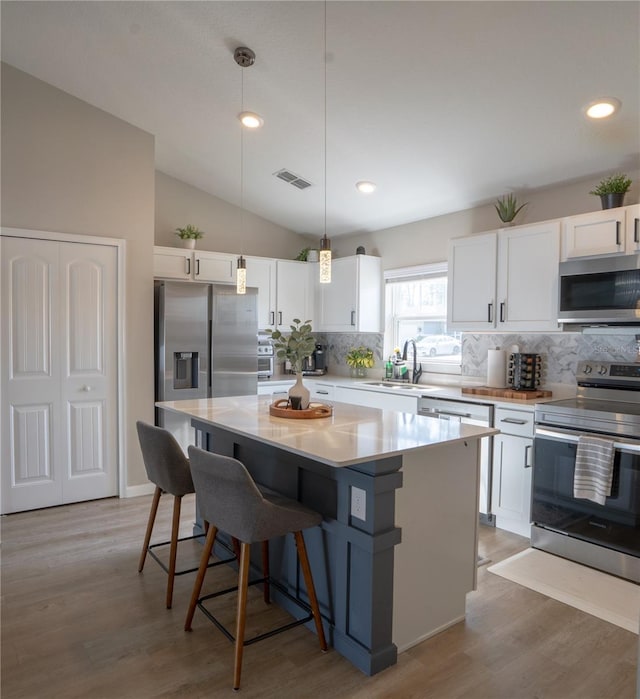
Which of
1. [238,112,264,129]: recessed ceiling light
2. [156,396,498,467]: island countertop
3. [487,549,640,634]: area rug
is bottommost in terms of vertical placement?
[487,549,640,634]: area rug

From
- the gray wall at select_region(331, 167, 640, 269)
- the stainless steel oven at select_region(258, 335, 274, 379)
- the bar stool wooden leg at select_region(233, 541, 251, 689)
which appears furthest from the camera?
the stainless steel oven at select_region(258, 335, 274, 379)

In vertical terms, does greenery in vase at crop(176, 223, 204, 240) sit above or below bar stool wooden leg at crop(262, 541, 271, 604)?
above

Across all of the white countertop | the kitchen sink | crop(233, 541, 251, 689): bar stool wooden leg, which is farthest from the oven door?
crop(233, 541, 251, 689): bar stool wooden leg

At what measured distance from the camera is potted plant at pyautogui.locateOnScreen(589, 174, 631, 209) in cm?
304

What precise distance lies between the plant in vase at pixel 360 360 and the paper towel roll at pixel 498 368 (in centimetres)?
160

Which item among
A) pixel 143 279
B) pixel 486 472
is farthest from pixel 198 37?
pixel 486 472

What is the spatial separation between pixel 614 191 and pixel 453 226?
1.56m

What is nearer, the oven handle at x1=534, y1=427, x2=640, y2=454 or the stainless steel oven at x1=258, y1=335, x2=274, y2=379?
the oven handle at x1=534, y1=427, x2=640, y2=454

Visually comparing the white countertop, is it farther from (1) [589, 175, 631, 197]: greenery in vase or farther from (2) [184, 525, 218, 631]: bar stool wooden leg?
(2) [184, 525, 218, 631]: bar stool wooden leg

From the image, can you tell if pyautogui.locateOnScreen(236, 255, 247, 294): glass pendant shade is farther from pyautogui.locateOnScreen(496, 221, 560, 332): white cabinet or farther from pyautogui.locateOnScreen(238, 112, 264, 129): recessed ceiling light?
pyautogui.locateOnScreen(496, 221, 560, 332): white cabinet

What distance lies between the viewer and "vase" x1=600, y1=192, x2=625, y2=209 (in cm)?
305

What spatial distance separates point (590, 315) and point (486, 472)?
4.15 feet

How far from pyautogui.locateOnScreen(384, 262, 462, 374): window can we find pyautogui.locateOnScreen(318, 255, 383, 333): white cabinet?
0.12 m

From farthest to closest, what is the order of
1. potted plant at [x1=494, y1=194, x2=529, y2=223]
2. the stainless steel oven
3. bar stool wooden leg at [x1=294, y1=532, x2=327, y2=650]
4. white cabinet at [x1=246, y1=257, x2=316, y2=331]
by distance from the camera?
the stainless steel oven < white cabinet at [x1=246, y1=257, x2=316, y2=331] < potted plant at [x1=494, y1=194, x2=529, y2=223] < bar stool wooden leg at [x1=294, y1=532, x2=327, y2=650]
